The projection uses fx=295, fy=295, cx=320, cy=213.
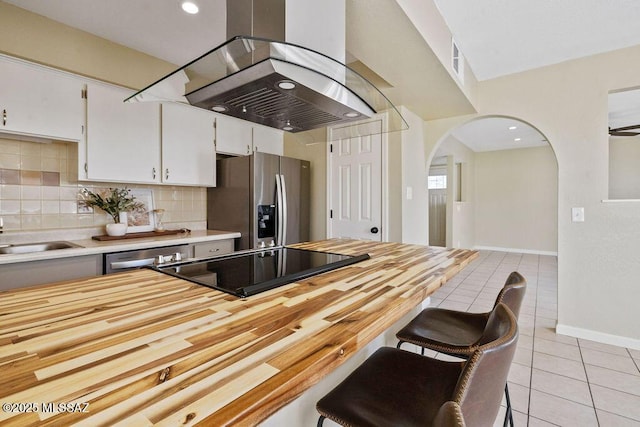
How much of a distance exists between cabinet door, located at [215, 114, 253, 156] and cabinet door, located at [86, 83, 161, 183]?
0.62m

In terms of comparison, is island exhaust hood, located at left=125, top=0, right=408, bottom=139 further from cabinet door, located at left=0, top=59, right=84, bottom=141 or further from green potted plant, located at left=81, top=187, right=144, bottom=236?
green potted plant, located at left=81, top=187, right=144, bottom=236

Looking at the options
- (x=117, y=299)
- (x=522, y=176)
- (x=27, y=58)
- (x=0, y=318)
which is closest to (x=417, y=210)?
(x=117, y=299)

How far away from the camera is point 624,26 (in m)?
2.19

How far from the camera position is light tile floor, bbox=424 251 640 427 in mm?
1682

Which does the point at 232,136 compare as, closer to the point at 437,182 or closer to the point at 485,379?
the point at 485,379

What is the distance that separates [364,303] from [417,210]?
8.80 ft

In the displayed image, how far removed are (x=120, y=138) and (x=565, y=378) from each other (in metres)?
3.84

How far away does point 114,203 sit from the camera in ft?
8.75

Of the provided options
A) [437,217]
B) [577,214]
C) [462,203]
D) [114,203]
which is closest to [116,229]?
[114,203]

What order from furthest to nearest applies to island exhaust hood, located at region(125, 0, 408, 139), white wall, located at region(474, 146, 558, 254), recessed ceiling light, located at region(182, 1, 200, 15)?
white wall, located at region(474, 146, 558, 254) < recessed ceiling light, located at region(182, 1, 200, 15) < island exhaust hood, located at region(125, 0, 408, 139)

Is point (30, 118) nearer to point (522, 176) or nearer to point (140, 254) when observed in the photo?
point (140, 254)

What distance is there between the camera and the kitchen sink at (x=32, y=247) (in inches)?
83.9

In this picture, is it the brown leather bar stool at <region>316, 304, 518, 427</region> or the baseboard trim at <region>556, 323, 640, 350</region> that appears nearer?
the brown leather bar stool at <region>316, 304, 518, 427</region>

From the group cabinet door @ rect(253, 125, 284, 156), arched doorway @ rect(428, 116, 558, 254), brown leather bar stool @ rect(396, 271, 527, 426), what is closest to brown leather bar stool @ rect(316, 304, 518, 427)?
brown leather bar stool @ rect(396, 271, 527, 426)
